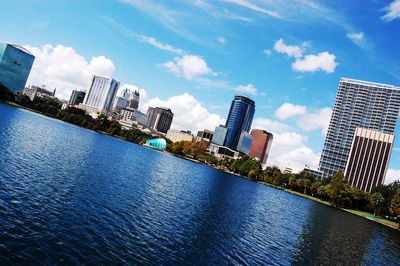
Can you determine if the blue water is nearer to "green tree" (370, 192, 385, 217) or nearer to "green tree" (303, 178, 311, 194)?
"green tree" (370, 192, 385, 217)

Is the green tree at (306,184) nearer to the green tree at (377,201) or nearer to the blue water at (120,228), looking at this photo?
the green tree at (377,201)

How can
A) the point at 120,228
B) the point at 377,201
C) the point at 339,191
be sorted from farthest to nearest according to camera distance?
the point at 339,191 < the point at 377,201 < the point at 120,228

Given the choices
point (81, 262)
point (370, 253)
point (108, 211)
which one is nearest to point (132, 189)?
point (108, 211)

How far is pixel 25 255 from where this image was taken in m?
17.5

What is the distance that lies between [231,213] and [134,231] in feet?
89.1

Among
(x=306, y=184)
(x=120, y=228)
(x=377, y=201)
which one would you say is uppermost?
(x=377, y=201)

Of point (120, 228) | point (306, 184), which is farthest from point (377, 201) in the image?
point (120, 228)

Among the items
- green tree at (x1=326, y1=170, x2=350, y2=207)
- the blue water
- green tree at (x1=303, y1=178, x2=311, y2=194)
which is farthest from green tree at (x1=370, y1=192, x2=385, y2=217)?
the blue water

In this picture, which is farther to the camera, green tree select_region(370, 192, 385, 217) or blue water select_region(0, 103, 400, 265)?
green tree select_region(370, 192, 385, 217)

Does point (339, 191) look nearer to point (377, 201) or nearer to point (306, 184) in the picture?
point (377, 201)

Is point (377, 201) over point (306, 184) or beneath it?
over

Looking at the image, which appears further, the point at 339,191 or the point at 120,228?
the point at 339,191

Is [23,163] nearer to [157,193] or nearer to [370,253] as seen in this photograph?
[157,193]

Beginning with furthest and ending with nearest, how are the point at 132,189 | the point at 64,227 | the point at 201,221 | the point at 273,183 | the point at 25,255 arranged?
the point at 273,183, the point at 132,189, the point at 201,221, the point at 64,227, the point at 25,255
